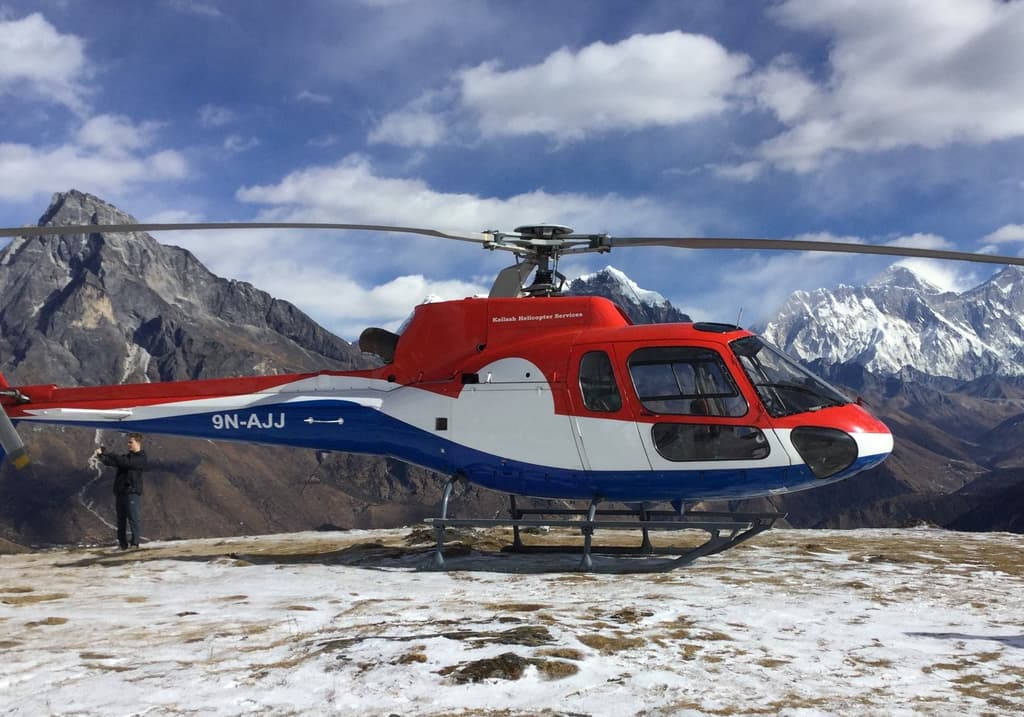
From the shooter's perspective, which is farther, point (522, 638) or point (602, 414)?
point (602, 414)

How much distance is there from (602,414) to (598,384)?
0.49 meters

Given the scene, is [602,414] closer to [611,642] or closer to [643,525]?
[643,525]

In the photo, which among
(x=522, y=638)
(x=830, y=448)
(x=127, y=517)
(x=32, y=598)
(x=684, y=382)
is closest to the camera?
(x=522, y=638)

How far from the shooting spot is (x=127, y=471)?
1786 centimetres

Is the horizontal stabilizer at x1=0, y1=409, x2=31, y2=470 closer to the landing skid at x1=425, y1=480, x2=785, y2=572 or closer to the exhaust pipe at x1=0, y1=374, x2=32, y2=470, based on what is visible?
the exhaust pipe at x1=0, y1=374, x2=32, y2=470

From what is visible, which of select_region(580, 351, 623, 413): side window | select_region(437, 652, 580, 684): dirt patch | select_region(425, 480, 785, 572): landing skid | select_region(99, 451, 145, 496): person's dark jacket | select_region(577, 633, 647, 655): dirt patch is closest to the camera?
select_region(437, 652, 580, 684): dirt patch

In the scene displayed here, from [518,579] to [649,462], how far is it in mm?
2763

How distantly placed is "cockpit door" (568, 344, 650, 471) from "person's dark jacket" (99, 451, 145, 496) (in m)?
10.0

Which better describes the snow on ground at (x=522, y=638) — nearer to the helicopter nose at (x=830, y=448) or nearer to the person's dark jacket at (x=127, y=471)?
the helicopter nose at (x=830, y=448)

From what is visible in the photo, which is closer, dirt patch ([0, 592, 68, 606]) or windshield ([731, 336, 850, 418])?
dirt patch ([0, 592, 68, 606])

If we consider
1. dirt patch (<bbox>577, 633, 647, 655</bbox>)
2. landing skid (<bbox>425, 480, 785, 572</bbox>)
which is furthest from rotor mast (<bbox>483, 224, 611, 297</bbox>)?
dirt patch (<bbox>577, 633, 647, 655</bbox>)

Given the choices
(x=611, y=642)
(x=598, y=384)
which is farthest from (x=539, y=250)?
(x=611, y=642)

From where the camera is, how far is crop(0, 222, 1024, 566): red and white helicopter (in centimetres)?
1275

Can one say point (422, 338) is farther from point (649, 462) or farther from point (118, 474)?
point (118, 474)
